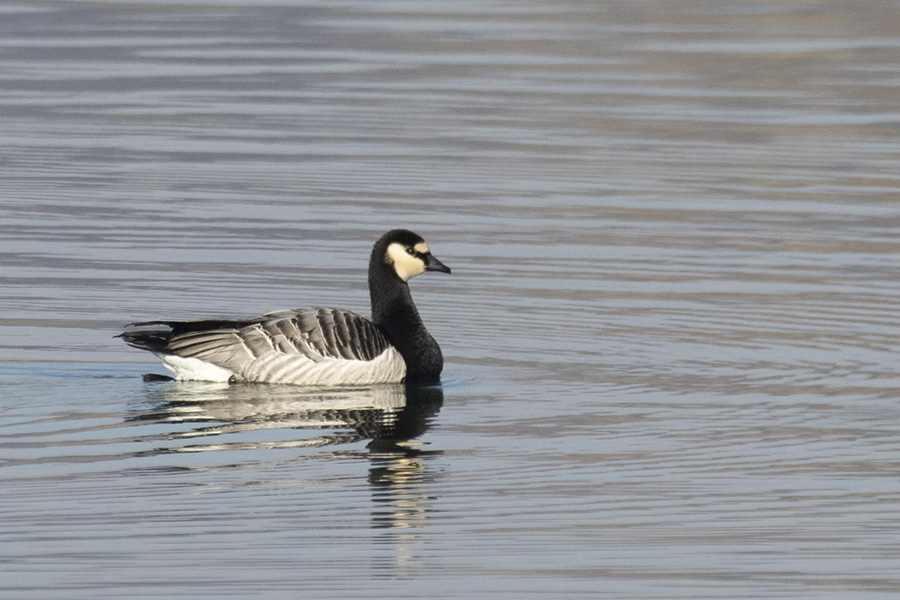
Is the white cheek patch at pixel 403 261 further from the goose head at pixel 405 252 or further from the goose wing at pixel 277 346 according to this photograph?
the goose wing at pixel 277 346

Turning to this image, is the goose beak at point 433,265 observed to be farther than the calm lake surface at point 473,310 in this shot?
Yes

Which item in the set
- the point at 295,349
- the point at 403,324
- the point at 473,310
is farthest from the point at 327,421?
the point at 473,310

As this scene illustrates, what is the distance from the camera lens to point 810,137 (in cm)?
2534

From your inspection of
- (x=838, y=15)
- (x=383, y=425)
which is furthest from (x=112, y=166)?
(x=838, y=15)

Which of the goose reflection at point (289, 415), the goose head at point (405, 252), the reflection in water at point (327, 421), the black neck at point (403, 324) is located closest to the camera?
the reflection in water at point (327, 421)

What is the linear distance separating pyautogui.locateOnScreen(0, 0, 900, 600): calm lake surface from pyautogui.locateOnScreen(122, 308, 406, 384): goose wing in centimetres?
27

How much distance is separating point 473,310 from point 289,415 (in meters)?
3.87

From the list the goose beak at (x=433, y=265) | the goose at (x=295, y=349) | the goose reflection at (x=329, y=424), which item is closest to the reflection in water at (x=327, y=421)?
the goose reflection at (x=329, y=424)

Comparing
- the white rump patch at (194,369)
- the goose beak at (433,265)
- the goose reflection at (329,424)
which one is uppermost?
the goose beak at (433,265)

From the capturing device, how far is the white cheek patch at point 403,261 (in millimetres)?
14766

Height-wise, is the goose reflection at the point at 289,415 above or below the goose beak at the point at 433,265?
below

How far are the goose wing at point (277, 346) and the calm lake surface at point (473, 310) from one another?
10.4 inches

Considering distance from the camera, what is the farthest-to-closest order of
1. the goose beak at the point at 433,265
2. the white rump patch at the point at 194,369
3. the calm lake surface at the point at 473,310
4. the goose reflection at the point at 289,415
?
the goose beak at the point at 433,265
the white rump patch at the point at 194,369
the goose reflection at the point at 289,415
the calm lake surface at the point at 473,310

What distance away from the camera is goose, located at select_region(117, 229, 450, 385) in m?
13.7
